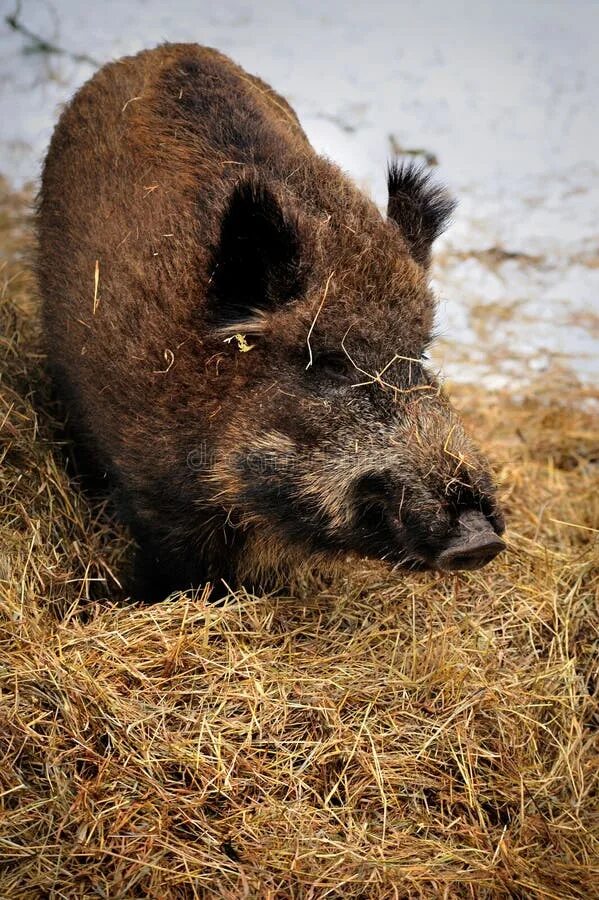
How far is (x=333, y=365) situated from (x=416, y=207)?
959mm

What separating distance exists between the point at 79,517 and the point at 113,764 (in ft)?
4.70

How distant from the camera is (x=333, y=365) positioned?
10.7ft

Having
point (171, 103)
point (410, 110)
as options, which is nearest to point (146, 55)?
point (171, 103)

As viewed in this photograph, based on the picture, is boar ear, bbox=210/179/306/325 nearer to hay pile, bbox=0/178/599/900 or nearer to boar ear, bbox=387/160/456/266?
boar ear, bbox=387/160/456/266

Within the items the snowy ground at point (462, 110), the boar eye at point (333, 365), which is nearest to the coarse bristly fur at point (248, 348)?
the boar eye at point (333, 365)

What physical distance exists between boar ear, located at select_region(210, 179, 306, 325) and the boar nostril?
103cm

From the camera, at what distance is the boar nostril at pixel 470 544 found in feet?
9.59

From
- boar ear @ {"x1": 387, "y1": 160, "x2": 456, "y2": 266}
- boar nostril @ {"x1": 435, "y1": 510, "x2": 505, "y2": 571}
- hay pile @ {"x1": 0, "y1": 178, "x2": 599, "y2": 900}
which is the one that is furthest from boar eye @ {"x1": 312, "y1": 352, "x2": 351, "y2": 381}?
hay pile @ {"x1": 0, "y1": 178, "x2": 599, "y2": 900}

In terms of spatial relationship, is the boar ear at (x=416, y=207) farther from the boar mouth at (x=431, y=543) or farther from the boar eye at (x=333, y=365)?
the boar mouth at (x=431, y=543)

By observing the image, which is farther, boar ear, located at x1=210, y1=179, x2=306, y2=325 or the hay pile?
boar ear, located at x1=210, y1=179, x2=306, y2=325

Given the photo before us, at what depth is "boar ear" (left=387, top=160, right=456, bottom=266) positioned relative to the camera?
3.78 metres

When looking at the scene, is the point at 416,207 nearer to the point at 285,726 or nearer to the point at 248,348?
the point at 248,348

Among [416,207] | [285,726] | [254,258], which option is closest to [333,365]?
[254,258]

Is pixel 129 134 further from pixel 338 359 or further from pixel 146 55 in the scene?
pixel 338 359
